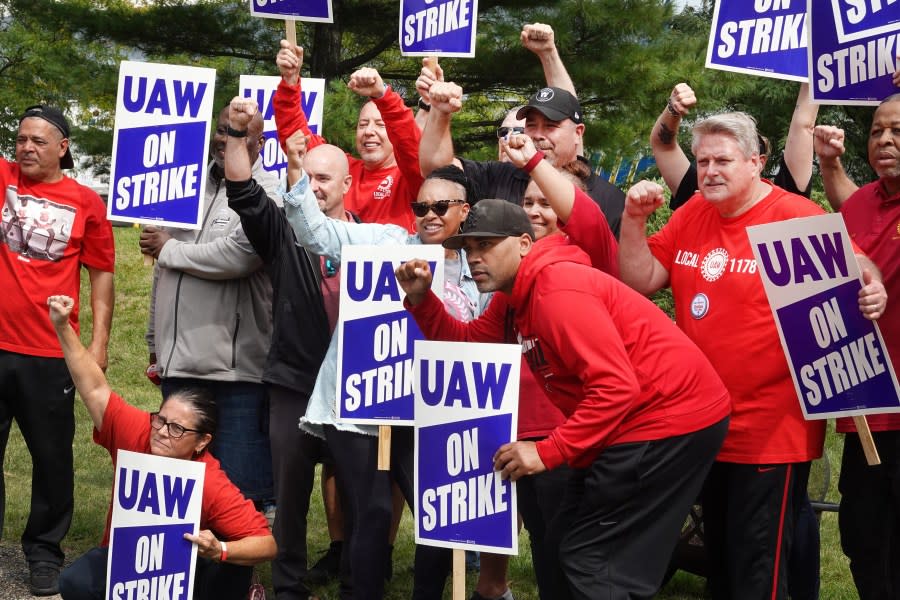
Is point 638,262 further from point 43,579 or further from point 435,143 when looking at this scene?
point 43,579

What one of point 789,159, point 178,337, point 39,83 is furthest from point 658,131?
point 39,83

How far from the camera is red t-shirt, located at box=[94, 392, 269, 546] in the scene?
17.5 ft

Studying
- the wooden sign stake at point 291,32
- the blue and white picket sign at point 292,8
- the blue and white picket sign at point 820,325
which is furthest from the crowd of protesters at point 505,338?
the blue and white picket sign at point 292,8

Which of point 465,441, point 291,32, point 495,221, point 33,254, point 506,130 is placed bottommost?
point 465,441

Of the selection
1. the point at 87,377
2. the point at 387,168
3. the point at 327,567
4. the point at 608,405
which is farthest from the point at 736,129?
the point at 327,567

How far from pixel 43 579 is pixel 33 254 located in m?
1.62

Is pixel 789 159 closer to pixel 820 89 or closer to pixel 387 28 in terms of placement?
pixel 820 89

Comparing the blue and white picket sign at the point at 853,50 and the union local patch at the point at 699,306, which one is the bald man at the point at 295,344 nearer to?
the union local patch at the point at 699,306

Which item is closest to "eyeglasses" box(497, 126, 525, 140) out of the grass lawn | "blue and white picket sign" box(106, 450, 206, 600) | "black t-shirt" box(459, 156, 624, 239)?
"black t-shirt" box(459, 156, 624, 239)

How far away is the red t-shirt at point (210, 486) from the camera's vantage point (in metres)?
5.32

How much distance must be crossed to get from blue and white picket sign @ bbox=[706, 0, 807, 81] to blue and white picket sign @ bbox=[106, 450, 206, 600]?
2.89 meters

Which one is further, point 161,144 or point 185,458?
point 161,144

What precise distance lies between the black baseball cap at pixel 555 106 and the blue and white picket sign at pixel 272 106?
197 cm

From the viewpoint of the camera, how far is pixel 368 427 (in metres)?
5.74
